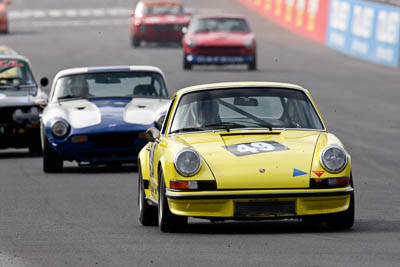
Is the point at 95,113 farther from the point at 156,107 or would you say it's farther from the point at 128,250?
the point at 128,250

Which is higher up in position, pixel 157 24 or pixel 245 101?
pixel 245 101

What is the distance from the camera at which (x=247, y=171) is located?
344 inches

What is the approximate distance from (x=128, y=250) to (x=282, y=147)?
1.54 m

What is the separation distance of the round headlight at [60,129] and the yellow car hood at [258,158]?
18.5ft

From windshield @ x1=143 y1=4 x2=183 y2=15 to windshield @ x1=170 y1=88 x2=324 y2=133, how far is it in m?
30.3

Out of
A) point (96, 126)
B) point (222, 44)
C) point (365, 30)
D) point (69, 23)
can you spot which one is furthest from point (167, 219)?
point (69, 23)

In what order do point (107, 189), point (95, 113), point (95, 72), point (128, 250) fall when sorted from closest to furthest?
point (128, 250) → point (107, 189) → point (95, 113) → point (95, 72)

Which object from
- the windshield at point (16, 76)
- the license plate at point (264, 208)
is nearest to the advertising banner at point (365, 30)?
the windshield at point (16, 76)

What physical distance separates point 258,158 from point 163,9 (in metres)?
32.2

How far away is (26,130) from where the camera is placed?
56.5 ft

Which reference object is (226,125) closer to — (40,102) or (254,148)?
(254,148)

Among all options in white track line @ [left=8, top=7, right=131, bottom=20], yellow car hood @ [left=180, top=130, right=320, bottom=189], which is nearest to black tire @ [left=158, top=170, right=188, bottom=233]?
yellow car hood @ [left=180, top=130, right=320, bottom=189]

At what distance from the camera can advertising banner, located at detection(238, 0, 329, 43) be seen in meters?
39.5

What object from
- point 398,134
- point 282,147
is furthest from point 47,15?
point 282,147
